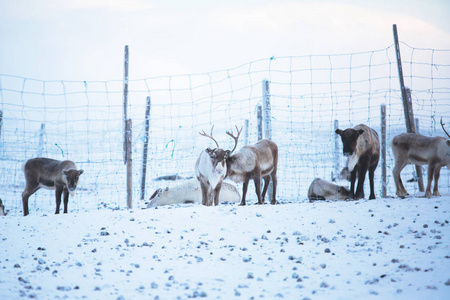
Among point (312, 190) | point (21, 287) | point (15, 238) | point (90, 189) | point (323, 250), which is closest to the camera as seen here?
point (21, 287)

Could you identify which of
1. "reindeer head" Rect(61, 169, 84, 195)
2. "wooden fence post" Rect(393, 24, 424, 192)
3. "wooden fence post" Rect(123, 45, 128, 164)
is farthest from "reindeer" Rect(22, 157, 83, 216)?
"wooden fence post" Rect(393, 24, 424, 192)

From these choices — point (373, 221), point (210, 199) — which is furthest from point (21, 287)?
point (210, 199)

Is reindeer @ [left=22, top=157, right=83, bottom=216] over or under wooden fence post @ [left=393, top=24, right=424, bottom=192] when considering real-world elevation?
under

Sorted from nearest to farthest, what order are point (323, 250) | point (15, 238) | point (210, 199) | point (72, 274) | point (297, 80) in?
point (72, 274) < point (323, 250) < point (15, 238) < point (210, 199) < point (297, 80)

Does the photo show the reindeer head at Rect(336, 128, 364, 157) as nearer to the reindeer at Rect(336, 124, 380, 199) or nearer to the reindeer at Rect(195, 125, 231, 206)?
the reindeer at Rect(336, 124, 380, 199)

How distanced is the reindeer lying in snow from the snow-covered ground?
354 cm

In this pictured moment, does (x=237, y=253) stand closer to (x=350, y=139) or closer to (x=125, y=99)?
(x=350, y=139)

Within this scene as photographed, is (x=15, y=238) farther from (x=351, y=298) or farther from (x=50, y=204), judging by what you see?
(x=50, y=204)

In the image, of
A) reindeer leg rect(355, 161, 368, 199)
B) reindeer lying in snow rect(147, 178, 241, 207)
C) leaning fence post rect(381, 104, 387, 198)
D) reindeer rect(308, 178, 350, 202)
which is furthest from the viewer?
reindeer lying in snow rect(147, 178, 241, 207)

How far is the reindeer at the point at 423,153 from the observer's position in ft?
23.7

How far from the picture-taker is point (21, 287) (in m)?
3.49

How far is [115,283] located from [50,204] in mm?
7373

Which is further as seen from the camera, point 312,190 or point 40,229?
point 312,190

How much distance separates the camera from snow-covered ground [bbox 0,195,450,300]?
11.0 ft
